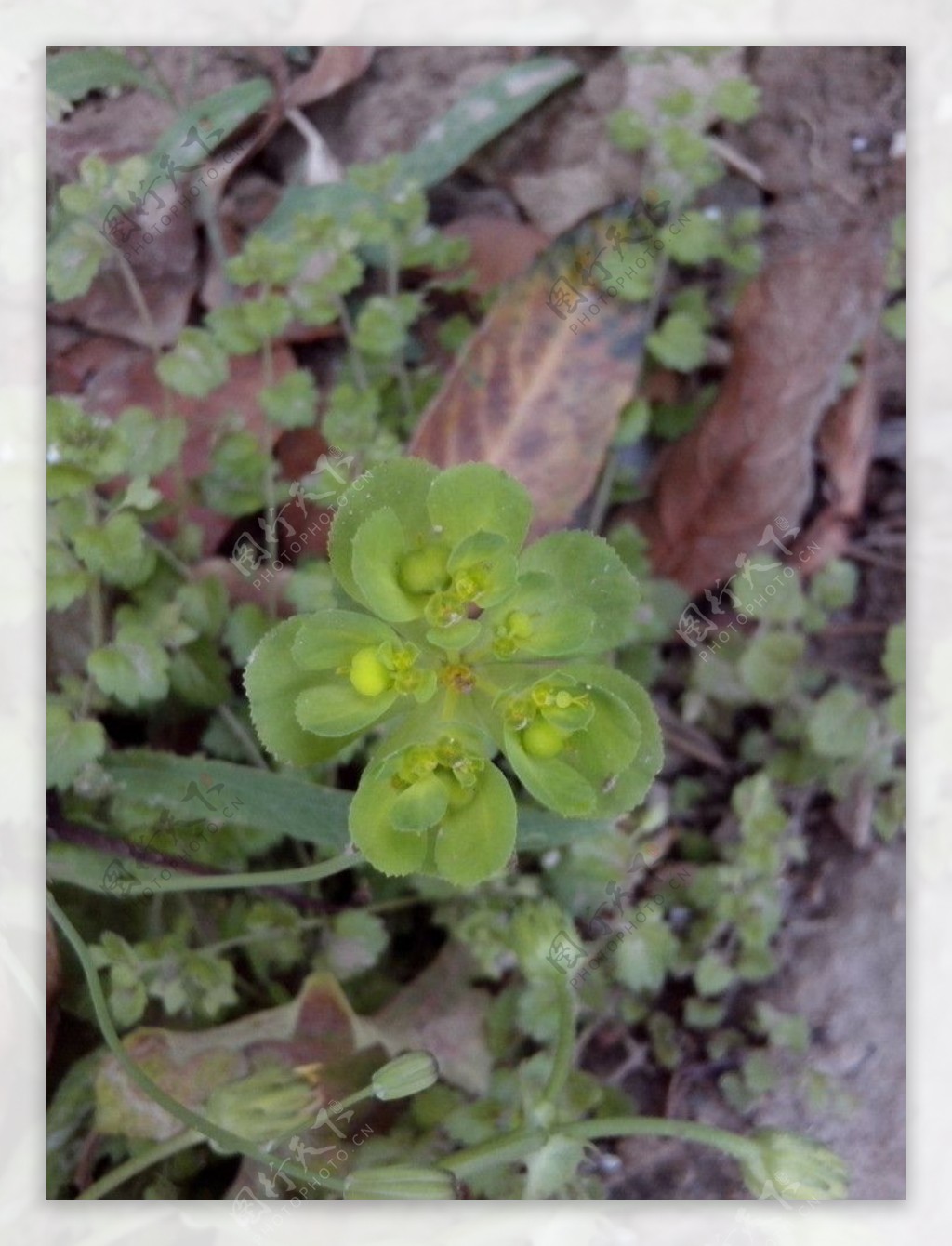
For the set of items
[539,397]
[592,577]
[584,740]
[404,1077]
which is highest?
[539,397]

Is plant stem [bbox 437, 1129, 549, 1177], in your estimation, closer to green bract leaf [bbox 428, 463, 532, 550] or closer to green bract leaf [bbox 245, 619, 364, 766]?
green bract leaf [bbox 245, 619, 364, 766]

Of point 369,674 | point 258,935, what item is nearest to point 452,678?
point 369,674

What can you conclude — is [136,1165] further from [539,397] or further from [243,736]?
[539,397]

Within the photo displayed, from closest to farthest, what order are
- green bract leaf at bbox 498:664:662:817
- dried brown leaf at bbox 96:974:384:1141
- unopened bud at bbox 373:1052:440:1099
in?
green bract leaf at bbox 498:664:662:817 → unopened bud at bbox 373:1052:440:1099 → dried brown leaf at bbox 96:974:384:1141

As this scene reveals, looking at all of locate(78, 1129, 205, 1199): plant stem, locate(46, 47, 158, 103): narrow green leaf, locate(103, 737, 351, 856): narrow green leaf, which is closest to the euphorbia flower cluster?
locate(103, 737, 351, 856): narrow green leaf

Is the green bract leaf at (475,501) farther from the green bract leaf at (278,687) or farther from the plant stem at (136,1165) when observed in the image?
the plant stem at (136,1165)

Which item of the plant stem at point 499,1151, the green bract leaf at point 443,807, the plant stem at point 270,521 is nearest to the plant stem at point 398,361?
the plant stem at point 270,521
